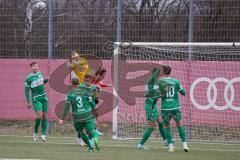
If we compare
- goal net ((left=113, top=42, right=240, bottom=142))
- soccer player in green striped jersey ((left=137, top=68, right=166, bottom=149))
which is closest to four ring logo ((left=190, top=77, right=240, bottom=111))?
goal net ((left=113, top=42, right=240, bottom=142))

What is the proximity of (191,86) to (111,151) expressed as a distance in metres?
5.76

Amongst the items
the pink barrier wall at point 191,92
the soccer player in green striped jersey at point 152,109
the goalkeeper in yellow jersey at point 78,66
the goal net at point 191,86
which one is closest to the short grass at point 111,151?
the soccer player in green striped jersey at point 152,109

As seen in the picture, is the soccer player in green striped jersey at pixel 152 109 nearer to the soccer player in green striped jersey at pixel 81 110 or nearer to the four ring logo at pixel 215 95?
the soccer player in green striped jersey at pixel 81 110

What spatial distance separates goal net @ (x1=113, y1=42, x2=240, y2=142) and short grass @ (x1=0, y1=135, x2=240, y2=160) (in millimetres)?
1341

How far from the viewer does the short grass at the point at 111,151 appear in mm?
13711

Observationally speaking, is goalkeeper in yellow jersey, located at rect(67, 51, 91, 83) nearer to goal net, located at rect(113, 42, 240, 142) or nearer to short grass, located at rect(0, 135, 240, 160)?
goal net, located at rect(113, 42, 240, 142)

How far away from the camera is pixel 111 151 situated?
50.0 ft

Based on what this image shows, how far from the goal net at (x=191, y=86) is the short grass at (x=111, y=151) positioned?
1341mm

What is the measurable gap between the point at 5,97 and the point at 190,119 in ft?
21.0

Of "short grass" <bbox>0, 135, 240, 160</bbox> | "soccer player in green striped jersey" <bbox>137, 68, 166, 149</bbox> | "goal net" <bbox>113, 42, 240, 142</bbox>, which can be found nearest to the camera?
"short grass" <bbox>0, 135, 240, 160</bbox>

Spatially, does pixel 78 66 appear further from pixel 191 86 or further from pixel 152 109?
pixel 191 86

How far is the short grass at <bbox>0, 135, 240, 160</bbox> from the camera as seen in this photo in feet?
45.0

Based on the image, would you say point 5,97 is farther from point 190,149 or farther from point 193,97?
point 190,149

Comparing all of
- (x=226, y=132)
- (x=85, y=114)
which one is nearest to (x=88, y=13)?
(x=226, y=132)
